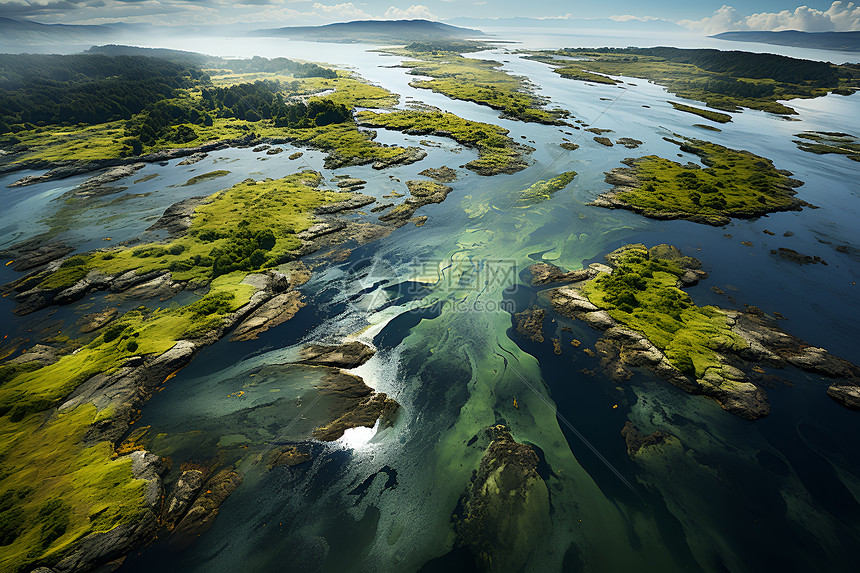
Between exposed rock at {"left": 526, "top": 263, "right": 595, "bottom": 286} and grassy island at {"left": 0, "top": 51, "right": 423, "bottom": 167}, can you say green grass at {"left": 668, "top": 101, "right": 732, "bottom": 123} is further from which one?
exposed rock at {"left": 526, "top": 263, "right": 595, "bottom": 286}

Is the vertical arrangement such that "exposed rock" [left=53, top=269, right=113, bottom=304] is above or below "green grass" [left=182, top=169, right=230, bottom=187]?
below

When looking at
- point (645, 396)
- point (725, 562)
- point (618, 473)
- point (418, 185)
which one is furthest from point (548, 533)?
point (418, 185)

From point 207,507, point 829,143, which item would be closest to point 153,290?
point 207,507

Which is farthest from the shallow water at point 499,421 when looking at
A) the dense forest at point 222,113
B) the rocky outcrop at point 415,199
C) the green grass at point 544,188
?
the dense forest at point 222,113

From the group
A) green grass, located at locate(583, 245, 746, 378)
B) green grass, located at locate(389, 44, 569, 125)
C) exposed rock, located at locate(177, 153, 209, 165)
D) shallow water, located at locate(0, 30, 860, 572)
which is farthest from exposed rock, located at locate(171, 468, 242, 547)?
green grass, located at locate(389, 44, 569, 125)

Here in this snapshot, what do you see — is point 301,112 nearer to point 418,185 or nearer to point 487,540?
point 418,185

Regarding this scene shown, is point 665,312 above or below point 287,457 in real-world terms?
above

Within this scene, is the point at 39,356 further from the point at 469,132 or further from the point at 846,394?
the point at 469,132
